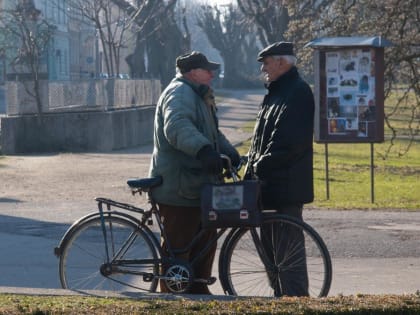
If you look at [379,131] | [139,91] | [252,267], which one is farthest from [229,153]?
[139,91]

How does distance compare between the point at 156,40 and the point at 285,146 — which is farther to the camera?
the point at 156,40

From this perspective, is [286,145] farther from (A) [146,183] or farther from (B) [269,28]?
(B) [269,28]

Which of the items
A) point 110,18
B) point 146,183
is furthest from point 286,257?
point 110,18

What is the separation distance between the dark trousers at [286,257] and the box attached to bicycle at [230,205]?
196 mm

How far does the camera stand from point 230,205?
6.35 metres

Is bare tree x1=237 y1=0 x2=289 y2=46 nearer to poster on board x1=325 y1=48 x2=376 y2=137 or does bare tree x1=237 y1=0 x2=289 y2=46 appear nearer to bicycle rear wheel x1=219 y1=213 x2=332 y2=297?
poster on board x1=325 y1=48 x2=376 y2=137

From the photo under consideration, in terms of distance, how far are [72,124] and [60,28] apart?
3898 centimetres

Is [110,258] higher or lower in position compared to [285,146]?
lower

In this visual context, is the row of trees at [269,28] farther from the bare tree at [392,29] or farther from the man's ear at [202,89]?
the man's ear at [202,89]

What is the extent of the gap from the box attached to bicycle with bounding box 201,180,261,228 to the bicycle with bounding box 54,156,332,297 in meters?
0.13

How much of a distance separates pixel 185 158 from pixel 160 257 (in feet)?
2.22

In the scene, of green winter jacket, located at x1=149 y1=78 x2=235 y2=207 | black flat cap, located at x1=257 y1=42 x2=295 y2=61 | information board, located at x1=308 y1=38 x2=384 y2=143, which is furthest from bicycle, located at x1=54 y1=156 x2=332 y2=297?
information board, located at x1=308 y1=38 x2=384 y2=143

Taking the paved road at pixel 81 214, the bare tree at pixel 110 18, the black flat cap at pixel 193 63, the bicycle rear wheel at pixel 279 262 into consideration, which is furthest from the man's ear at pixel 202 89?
the bare tree at pixel 110 18

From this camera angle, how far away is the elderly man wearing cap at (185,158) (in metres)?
6.38
